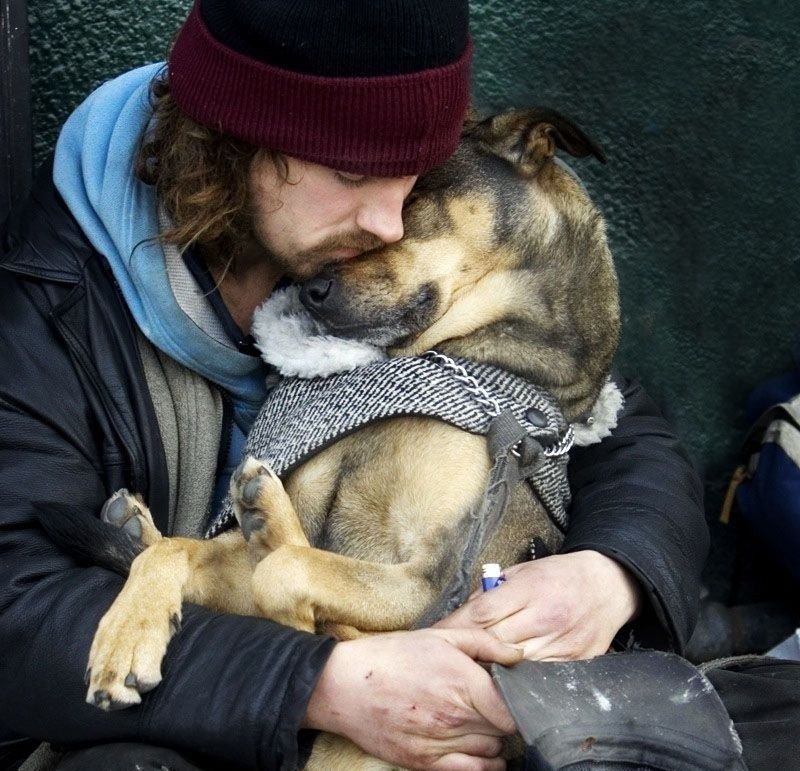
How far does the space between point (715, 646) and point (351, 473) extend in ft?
6.40

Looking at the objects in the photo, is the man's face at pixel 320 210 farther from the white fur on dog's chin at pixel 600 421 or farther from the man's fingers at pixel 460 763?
the man's fingers at pixel 460 763

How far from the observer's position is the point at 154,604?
7.16ft

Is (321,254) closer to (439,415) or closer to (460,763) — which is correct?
(439,415)

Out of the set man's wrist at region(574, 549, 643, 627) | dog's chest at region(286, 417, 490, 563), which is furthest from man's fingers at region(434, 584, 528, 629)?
man's wrist at region(574, 549, 643, 627)

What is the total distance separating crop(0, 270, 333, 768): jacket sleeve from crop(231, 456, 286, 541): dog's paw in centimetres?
20

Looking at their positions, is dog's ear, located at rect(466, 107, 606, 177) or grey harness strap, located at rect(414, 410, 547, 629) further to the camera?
dog's ear, located at rect(466, 107, 606, 177)

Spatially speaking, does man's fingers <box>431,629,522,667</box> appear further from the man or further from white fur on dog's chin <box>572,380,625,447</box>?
white fur on dog's chin <box>572,380,625,447</box>

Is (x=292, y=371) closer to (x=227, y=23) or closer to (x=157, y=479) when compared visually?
(x=157, y=479)

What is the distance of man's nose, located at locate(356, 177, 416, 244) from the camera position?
2479mm

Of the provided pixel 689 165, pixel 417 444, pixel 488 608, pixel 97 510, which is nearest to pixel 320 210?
pixel 417 444

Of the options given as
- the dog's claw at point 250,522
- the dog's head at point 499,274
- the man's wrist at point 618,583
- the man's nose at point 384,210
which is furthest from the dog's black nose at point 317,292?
the man's wrist at point 618,583

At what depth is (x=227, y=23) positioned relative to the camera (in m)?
2.33

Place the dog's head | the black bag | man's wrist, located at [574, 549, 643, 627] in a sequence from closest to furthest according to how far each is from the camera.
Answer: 1. the black bag
2. man's wrist, located at [574, 549, 643, 627]
3. the dog's head

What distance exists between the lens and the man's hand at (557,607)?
2.29 meters
